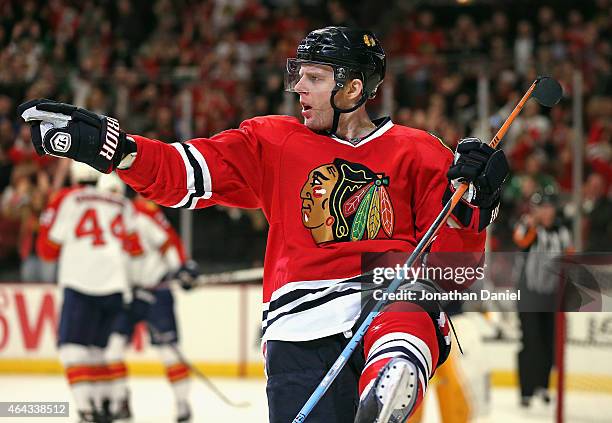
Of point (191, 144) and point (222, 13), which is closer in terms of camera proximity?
point (191, 144)

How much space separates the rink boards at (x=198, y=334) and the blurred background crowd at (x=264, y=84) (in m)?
0.30

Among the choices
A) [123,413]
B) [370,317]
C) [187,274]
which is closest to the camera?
[370,317]

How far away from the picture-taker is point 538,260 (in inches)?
233

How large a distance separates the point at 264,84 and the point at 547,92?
5.88 m

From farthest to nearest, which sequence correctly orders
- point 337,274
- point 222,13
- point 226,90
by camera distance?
point 222,13 < point 226,90 < point 337,274

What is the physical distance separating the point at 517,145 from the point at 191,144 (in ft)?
18.9

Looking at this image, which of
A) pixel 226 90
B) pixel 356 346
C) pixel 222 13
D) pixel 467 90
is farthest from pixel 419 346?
pixel 222 13

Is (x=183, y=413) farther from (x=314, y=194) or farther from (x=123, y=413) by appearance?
(x=314, y=194)

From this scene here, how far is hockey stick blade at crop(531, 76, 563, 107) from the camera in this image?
283 centimetres

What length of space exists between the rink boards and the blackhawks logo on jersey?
188 inches

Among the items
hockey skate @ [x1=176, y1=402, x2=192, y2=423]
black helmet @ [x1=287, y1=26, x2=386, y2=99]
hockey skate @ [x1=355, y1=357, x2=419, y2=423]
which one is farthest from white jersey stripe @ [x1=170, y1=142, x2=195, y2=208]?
hockey skate @ [x1=176, y1=402, x2=192, y2=423]

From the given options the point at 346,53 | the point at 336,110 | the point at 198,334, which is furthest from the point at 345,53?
the point at 198,334

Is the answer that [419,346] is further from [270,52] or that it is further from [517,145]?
[270,52]

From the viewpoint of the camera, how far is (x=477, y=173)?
2574 mm
